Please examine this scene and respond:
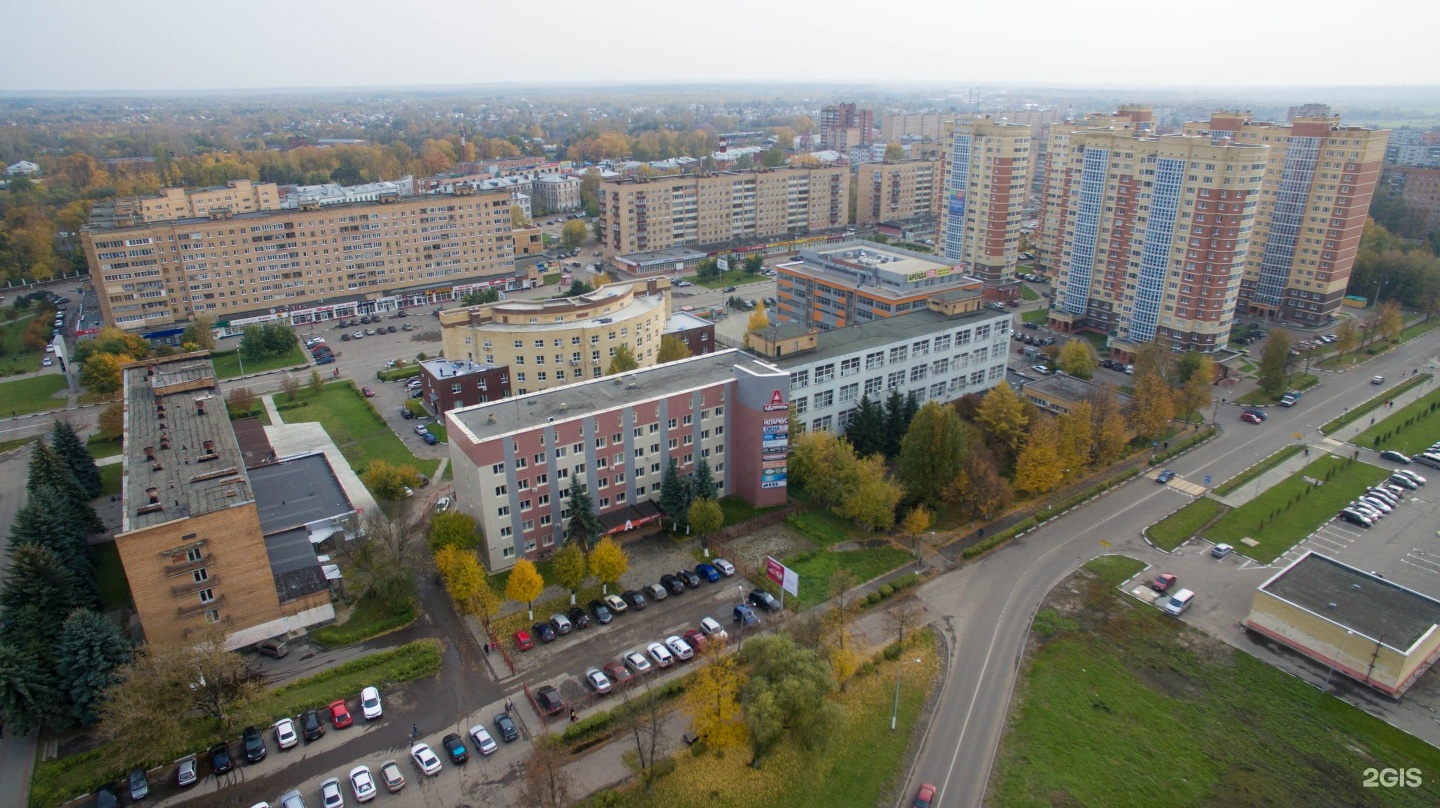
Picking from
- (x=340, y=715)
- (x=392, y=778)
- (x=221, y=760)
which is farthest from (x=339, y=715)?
(x=392, y=778)

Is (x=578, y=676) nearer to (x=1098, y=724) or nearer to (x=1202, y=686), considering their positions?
(x=1098, y=724)

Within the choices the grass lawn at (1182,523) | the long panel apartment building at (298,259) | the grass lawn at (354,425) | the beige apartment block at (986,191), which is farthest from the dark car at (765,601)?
the long panel apartment building at (298,259)

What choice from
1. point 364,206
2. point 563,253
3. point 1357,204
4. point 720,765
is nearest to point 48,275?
point 364,206

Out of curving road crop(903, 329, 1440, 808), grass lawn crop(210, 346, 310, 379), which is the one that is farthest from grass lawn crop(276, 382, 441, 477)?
curving road crop(903, 329, 1440, 808)

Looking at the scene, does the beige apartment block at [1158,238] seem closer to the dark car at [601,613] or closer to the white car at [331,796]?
the dark car at [601,613]

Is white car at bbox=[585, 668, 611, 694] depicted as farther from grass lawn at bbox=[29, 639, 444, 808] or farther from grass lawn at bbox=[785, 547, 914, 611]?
grass lawn at bbox=[785, 547, 914, 611]

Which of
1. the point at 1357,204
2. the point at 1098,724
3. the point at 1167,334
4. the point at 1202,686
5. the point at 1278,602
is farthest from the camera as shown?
the point at 1357,204

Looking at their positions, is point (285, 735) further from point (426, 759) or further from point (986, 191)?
point (986, 191)
